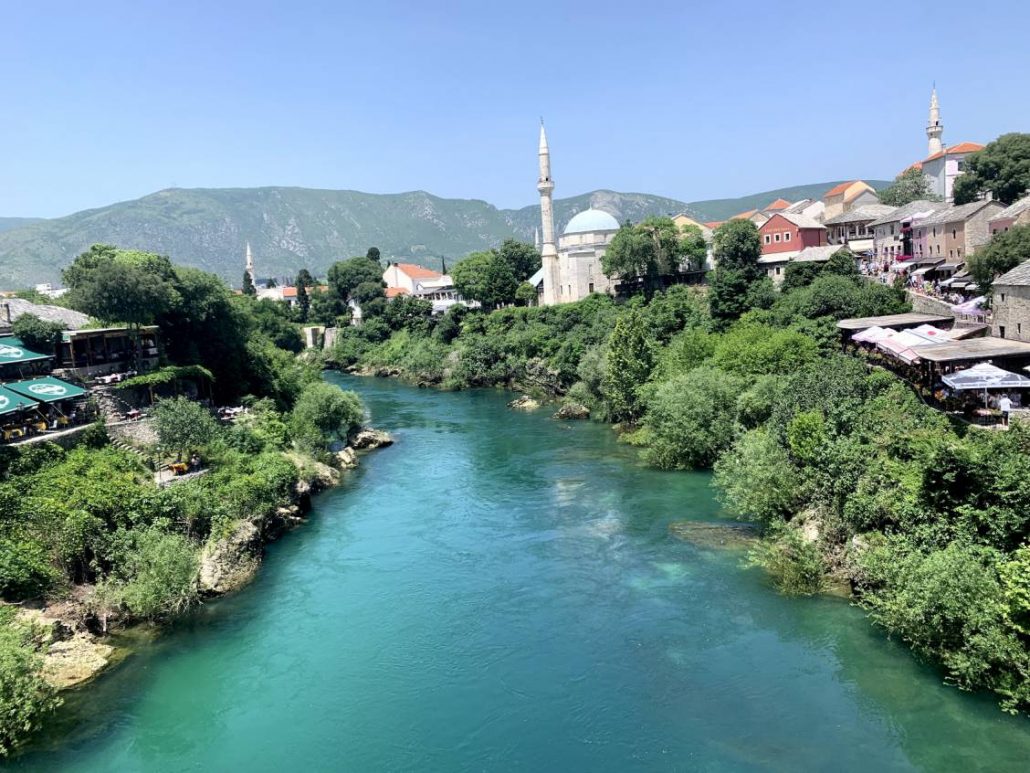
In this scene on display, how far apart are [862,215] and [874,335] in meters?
29.1

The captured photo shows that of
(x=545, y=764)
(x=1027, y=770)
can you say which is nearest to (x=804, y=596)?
(x=1027, y=770)

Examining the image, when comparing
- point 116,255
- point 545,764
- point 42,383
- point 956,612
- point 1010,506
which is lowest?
point 545,764

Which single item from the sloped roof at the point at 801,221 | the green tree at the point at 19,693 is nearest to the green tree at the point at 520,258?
the sloped roof at the point at 801,221

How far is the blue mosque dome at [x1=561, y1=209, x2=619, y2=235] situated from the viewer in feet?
234

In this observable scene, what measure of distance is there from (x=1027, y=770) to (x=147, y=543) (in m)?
21.0

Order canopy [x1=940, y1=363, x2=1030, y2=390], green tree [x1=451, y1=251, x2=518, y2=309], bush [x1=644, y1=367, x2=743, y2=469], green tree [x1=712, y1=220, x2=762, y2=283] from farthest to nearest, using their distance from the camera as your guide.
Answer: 1. green tree [x1=451, y1=251, x2=518, y2=309]
2. green tree [x1=712, y1=220, x2=762, y2=283]
3. bush [x1=644, y1=367, x2=743, y2=469]
4. canopy [x1=940, y1=363, x2=1030, y2=390]

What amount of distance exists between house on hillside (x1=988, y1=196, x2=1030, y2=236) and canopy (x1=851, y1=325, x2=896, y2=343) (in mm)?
9321

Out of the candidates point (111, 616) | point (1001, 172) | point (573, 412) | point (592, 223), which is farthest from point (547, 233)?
point (111, 616)

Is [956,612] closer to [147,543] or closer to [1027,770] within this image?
[1027,770]

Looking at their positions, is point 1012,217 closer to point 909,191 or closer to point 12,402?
point 909,191

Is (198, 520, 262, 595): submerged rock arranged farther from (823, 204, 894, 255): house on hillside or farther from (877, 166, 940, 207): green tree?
(877, 166, 940, 207): green tree

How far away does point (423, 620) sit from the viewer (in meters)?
20.1

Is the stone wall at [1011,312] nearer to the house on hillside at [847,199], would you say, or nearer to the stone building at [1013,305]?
the stone building at [1013,305]

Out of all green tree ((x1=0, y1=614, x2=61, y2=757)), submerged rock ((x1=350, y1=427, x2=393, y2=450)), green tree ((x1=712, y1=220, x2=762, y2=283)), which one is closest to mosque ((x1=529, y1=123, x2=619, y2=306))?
green tree ((x1=712, y1=220, x2=762, y2=283))
